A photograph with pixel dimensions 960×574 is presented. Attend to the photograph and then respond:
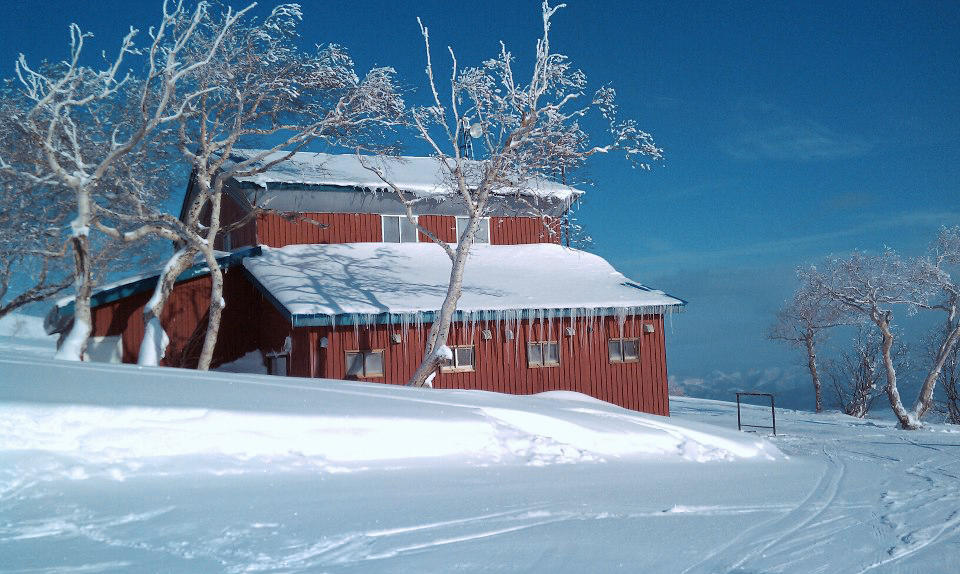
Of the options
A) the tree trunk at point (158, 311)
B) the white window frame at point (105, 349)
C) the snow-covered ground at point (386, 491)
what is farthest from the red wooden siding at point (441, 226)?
the snow-covered ground at point (386, 491)

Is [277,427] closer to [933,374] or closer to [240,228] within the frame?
[240,228]

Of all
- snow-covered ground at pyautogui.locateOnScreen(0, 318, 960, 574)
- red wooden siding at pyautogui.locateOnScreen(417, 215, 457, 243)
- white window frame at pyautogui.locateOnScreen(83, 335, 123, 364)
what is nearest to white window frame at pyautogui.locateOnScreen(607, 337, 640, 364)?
red wooden siding at pyautogui.locateOnScreen(417, 215, 457, 243)

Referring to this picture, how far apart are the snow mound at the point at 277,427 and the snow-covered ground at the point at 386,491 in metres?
0.02

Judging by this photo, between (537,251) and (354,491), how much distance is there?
14054 mm

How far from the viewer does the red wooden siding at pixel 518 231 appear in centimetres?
1998

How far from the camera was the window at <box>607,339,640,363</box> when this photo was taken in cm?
1700

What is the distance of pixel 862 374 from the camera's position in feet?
107

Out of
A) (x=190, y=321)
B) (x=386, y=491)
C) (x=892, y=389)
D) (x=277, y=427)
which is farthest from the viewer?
(x=892, y=389)

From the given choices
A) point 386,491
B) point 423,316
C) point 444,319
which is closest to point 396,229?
A: point 423,316

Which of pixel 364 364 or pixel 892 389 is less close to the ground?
pixel 364 364

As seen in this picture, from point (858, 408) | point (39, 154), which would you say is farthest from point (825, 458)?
point (858, 408)

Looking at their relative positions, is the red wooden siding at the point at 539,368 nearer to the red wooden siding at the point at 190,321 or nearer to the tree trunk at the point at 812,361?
the red wooden siding at the point at 190,321

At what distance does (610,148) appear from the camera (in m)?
14.6

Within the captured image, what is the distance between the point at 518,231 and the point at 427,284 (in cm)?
487
